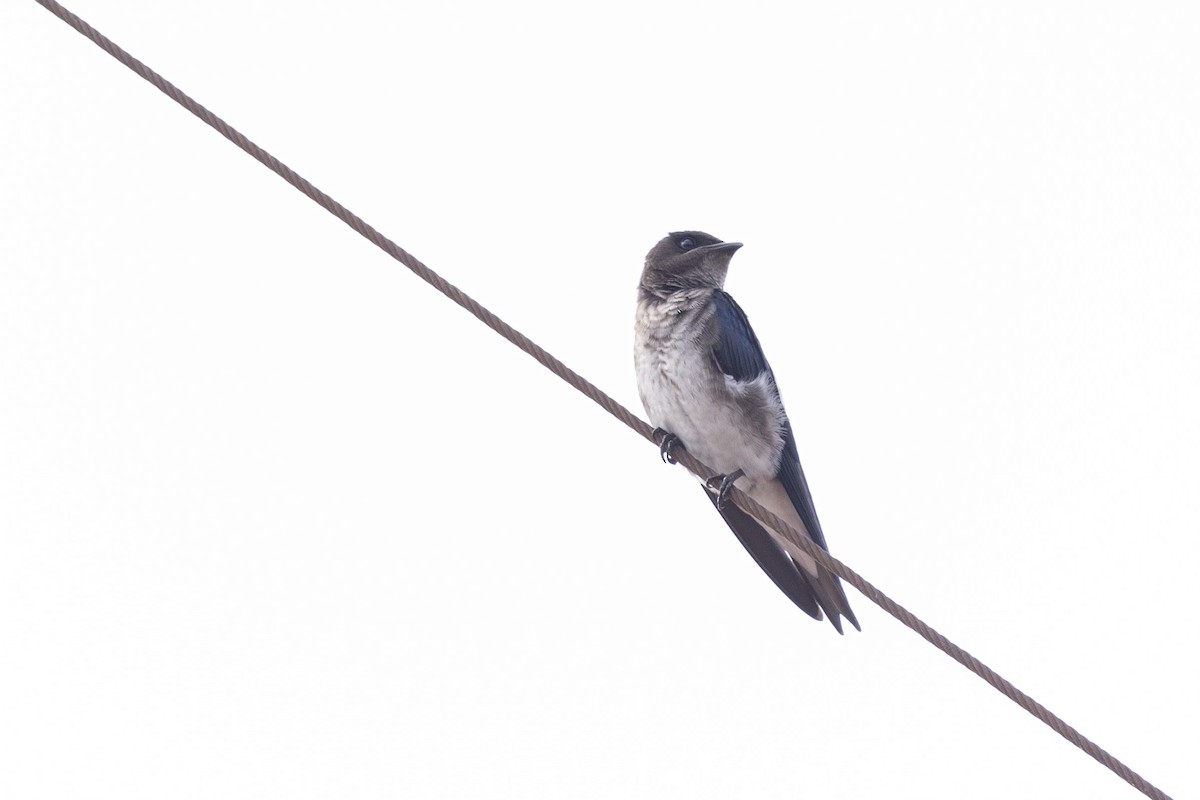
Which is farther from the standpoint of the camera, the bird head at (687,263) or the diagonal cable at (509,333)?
the bird head at (687,263)

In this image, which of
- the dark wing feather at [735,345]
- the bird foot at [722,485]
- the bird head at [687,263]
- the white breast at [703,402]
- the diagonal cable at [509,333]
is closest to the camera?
the diagonal cable at [509,333]

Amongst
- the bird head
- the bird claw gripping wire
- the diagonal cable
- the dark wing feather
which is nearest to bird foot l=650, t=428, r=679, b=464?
the bird claw gripping wire

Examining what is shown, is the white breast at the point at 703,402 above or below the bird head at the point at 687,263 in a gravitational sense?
below

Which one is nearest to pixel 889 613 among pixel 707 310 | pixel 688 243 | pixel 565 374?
pixel 565 374

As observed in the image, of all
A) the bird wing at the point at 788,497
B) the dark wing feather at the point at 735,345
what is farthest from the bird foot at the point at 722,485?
the dark wing feather at the point at 735,345

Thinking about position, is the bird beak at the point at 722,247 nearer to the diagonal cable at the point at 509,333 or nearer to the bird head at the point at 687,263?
the bird head at the point at 687,263

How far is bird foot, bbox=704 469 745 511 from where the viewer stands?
26.6 feet

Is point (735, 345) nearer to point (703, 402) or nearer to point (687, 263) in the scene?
point (703, 402)

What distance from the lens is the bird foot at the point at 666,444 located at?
829cm

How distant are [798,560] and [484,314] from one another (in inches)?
116

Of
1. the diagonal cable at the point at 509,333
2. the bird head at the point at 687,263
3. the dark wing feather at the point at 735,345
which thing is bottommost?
the diagonal cable at the point at 509,333

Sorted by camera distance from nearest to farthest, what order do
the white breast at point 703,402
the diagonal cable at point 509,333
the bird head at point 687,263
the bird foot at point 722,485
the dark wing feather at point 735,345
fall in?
the diagonal cable at point 509,333, the bird foot at point 722,485, the white breast at point 703,402, the dark wing feather at point 735,345, the bird head at point 687,263

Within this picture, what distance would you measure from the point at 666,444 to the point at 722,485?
0.35m

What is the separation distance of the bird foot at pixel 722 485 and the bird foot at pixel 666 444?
0.21 meters
